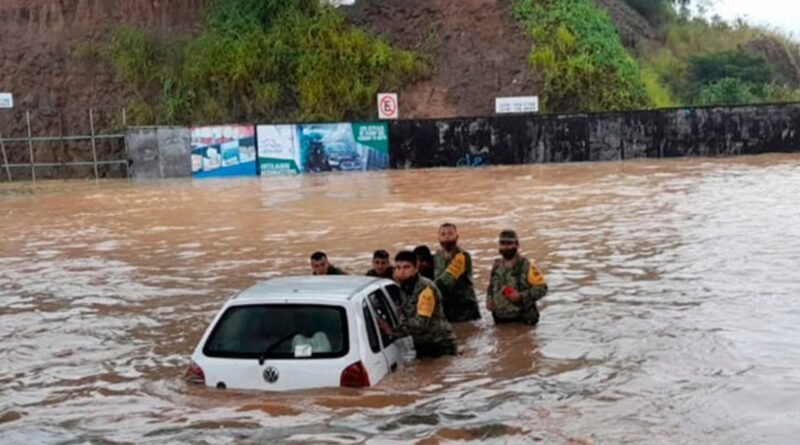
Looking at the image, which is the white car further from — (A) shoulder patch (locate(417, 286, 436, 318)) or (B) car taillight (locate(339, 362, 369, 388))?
(A) shoulder patch (locate(417, 286, 436, 318))

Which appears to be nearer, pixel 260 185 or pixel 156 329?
pixel 156 329

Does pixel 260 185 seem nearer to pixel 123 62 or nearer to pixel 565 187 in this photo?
pixel 565 187

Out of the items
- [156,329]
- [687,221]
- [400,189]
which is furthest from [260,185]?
[156,329]

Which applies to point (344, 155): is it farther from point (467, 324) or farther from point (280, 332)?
point (280, 332)

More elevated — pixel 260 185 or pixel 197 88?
pixel 197 88

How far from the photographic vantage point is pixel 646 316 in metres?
12.0

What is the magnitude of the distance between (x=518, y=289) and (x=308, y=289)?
340cm

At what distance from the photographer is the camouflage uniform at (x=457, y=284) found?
455 inches

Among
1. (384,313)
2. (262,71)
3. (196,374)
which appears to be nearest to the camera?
(196,374)

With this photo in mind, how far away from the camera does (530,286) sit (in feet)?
37.1

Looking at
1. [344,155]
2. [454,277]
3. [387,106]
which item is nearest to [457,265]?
[454,277]

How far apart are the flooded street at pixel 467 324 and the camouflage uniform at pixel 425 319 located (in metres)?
0.22

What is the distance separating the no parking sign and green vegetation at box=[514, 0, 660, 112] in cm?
616

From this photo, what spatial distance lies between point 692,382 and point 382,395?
2840 millimetres
